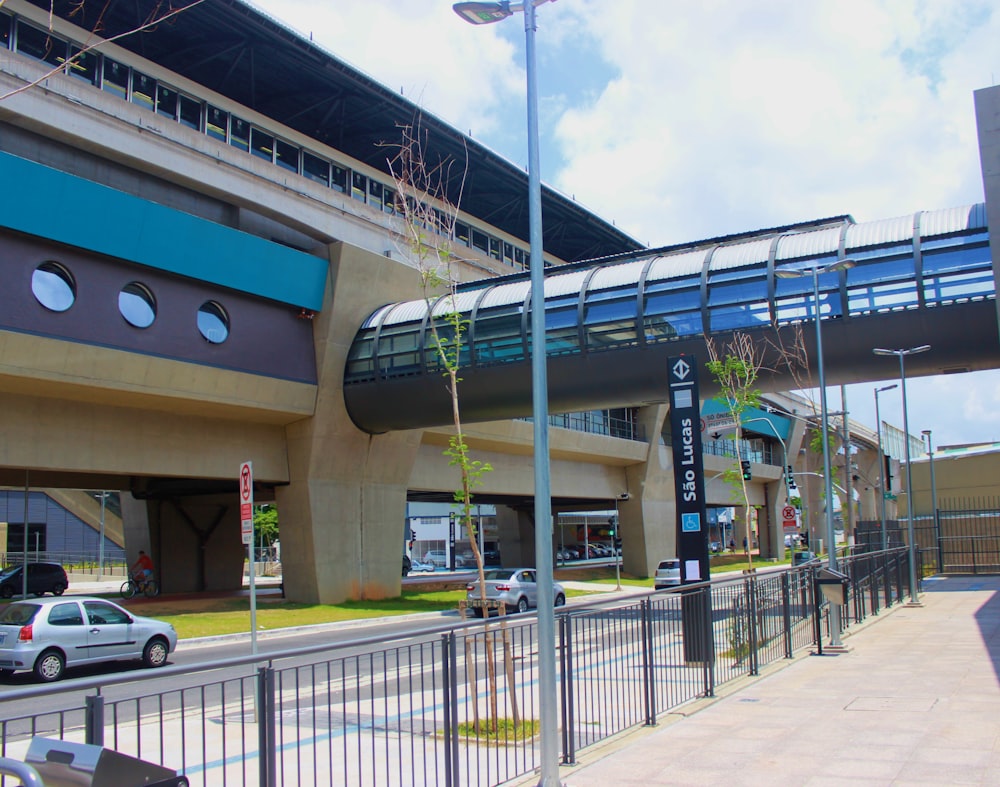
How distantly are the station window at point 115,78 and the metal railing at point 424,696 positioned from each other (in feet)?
73.5

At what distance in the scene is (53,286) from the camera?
74.5ft

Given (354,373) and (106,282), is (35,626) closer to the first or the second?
(106,282)

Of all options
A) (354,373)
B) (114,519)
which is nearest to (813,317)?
(354,373)

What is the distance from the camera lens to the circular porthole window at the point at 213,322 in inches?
1052

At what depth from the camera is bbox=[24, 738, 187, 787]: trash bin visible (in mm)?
3930

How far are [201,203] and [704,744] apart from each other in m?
26.1

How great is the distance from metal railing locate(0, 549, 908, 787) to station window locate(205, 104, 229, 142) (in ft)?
80.7

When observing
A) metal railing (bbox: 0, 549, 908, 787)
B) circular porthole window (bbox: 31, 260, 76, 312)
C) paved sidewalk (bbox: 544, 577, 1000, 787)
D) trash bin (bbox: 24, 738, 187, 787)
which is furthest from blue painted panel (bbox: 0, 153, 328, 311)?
trash bin (bbox: 24, 738, 187, 787)

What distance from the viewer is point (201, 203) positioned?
29781 mm

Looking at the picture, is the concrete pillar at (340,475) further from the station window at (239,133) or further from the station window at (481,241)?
the station window at (481,241)

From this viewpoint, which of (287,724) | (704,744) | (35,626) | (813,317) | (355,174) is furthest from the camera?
(355,174)

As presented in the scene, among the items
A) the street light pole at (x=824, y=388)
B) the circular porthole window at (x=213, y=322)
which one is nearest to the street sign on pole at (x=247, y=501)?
the street light pole at (x=824, y=388)

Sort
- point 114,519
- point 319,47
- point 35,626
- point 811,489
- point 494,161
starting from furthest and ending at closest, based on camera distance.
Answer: point 811,489 < point 114,519 < point 494,161 < point 319,47 < point 35,626

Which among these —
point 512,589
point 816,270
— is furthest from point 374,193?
point 816,270
